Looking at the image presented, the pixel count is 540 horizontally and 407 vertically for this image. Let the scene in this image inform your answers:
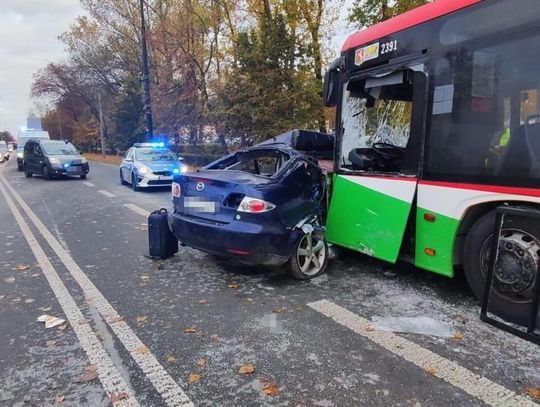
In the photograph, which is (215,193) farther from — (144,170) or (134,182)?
(134,182)

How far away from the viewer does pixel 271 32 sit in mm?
16344

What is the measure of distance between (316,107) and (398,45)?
Answer: 12146 millimetres

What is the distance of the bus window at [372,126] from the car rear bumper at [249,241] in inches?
53.1

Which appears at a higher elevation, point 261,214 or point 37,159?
point 261,214

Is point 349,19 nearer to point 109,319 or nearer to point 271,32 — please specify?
point 271,32

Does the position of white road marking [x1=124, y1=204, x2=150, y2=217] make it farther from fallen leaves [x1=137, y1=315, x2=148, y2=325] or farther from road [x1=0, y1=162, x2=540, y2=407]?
fallen leaves [x1=137, y1=315, x2=148, y2=325]

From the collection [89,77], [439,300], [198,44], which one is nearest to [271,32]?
[198,44]

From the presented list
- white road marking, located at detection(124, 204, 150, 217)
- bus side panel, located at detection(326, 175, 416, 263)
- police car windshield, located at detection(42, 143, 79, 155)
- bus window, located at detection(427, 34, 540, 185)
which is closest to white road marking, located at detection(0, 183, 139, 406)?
bus side panel, located at detection(326, 175, 416, 263)

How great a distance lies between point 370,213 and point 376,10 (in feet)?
45.0

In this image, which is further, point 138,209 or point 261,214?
point 138,209

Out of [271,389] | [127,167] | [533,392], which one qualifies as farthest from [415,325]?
[127,167]

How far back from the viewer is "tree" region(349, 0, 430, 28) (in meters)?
15.5

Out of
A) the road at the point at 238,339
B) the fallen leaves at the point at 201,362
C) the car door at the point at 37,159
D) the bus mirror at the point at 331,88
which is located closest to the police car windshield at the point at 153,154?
the car door at the point at 37,159

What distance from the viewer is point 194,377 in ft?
10.3
